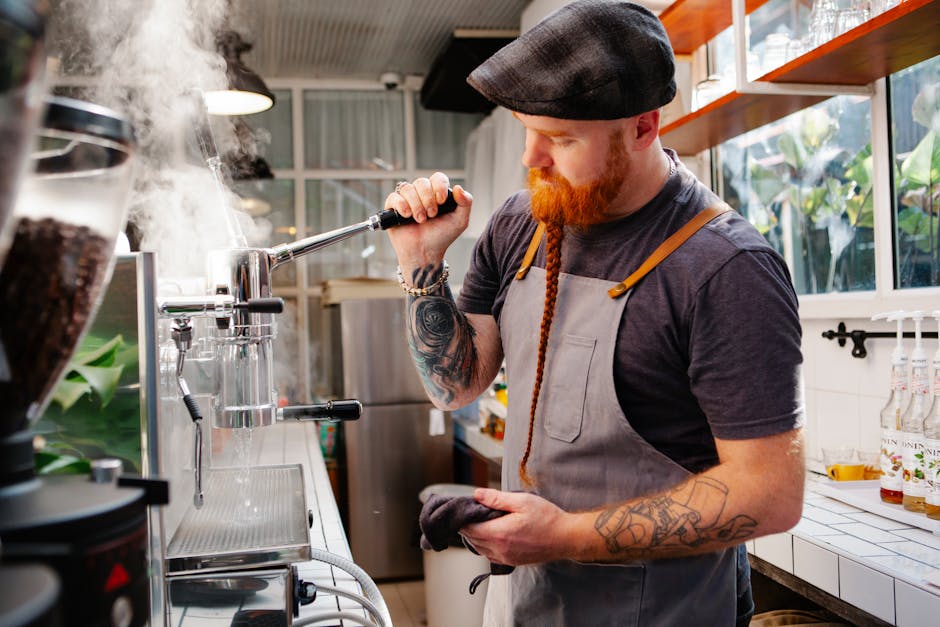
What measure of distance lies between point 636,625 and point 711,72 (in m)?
2.52

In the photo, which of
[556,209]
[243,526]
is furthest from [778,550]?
[243,526]

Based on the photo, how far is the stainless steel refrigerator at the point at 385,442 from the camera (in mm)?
4570

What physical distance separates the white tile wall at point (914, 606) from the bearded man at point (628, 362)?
0.95ft

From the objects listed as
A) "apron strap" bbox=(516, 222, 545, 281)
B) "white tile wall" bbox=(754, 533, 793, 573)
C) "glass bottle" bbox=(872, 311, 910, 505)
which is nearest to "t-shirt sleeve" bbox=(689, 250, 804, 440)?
"apron strap" bbox=(516, 222, 545, 281)

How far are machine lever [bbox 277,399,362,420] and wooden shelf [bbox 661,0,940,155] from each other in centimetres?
142

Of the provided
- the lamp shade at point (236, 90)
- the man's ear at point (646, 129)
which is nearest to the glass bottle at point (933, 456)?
the man's ear at point (646, 129)

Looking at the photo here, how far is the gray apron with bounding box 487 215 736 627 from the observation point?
43.4 inches

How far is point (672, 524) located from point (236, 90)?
2603mm

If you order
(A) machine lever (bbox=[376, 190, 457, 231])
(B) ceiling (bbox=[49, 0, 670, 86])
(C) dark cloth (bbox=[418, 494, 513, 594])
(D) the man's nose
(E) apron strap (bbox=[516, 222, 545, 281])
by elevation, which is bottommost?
(C) dark cloth (bbox=[418, 494, 513, 594])

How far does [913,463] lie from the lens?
1685 millimetres

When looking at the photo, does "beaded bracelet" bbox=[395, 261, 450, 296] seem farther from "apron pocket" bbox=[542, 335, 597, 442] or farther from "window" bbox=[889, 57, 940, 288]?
"window" bbox=[889, 57, 940, 288]

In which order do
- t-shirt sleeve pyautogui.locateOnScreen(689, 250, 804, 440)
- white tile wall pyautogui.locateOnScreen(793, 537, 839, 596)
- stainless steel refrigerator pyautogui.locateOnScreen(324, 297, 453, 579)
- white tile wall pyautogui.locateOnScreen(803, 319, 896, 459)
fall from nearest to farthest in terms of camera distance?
1. t-shirt sleeve pyautogui.locateOnScreen(689, 250, 804, 440)
2. white tile wall pyautogui.locateOnScreen(793, 537, 839, 596)
3. white tile wall pyautogui.locateOnScreen(803, 319, 896, 459)
4. stainless steel refrigerator pyautogui.locateOnScreen(324, 297, 453, 579)

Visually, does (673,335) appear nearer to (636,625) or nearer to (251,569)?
(636,625)

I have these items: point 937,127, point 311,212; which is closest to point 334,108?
point 311,212
